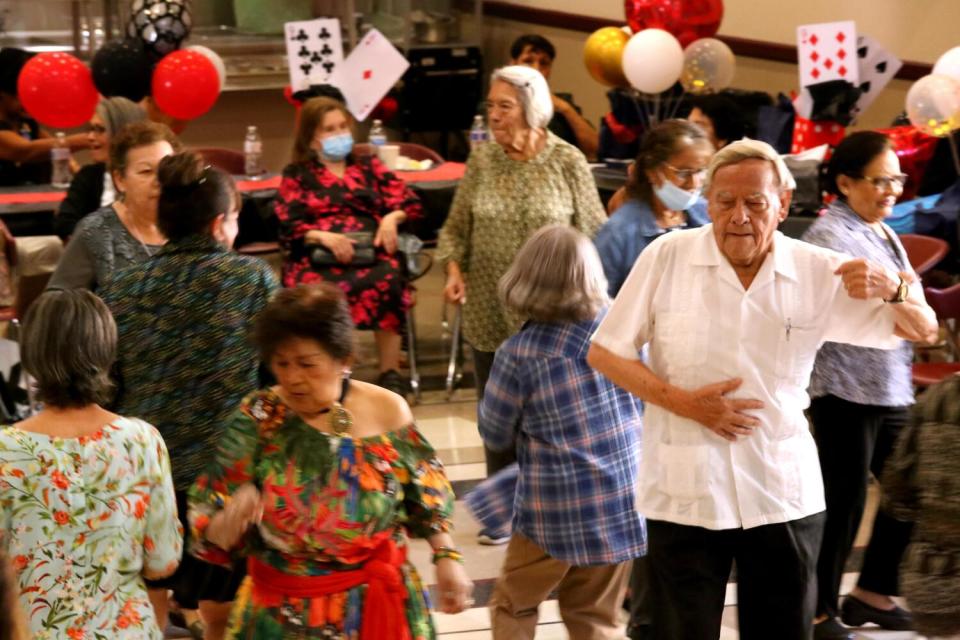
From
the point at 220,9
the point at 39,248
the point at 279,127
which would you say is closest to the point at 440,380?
the point at 39,248

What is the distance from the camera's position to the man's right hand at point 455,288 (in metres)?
5.09

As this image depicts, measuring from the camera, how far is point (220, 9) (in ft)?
39.1

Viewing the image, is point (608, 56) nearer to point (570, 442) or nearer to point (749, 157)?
point (570, 442)

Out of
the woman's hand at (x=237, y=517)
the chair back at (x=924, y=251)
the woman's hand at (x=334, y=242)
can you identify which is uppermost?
the woman's hand at (x=237, y=517)

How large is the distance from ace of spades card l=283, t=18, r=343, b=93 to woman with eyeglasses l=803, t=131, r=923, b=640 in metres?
4.78

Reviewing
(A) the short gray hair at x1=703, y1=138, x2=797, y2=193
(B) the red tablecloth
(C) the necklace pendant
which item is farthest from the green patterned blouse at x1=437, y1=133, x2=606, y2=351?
(C) the necklace pendant

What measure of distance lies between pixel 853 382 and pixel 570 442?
35.5 inches

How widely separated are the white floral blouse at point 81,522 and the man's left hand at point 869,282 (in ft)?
4.92

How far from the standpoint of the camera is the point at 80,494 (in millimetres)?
2783

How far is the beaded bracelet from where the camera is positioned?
9.39ft

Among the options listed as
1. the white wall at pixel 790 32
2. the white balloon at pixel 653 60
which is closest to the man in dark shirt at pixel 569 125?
the white balloon at pixel 653 60

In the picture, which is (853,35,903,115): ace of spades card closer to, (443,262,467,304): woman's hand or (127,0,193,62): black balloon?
(443,262,467,304): woman's hand

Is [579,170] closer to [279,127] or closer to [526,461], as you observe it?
[526,461]

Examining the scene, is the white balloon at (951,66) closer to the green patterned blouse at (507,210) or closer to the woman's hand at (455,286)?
the green patterned blouse at (507,210)
